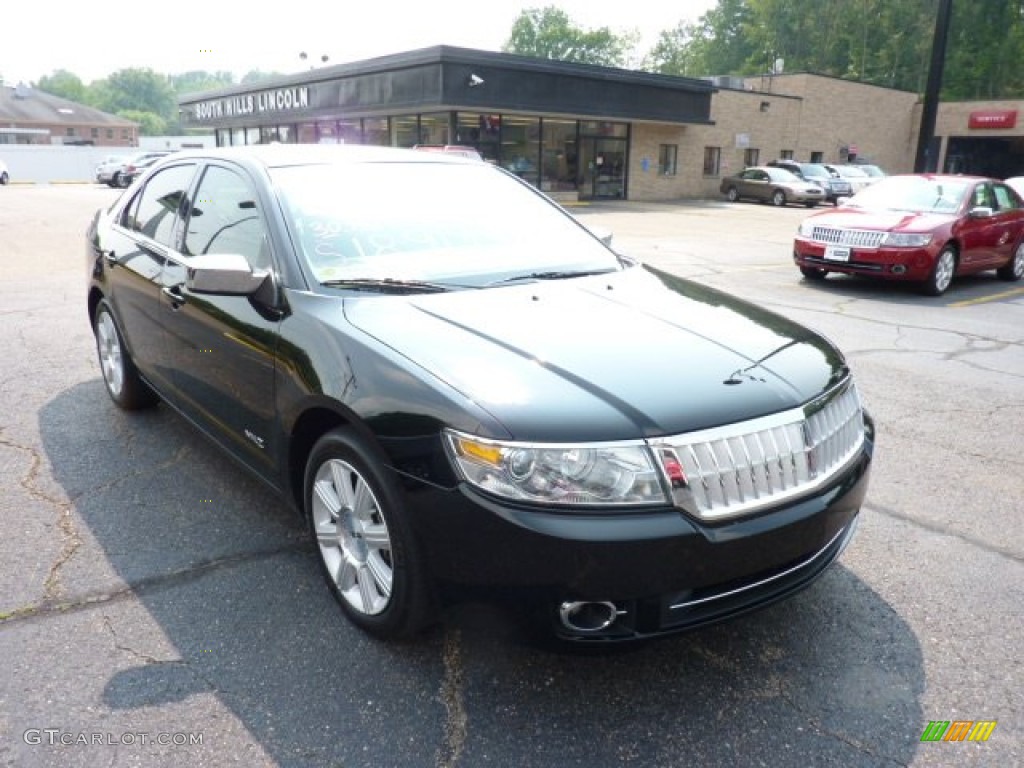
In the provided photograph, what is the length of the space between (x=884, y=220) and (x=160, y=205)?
29.5ft

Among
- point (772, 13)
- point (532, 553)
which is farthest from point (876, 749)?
point (772, 13)

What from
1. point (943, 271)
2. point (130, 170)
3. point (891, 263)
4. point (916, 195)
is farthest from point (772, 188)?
point (130, 170)

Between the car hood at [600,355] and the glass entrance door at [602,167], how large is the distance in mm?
29016

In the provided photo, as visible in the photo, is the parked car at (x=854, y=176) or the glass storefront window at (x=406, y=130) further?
the parked car at (x=854, y=176)

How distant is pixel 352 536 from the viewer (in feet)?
9.20

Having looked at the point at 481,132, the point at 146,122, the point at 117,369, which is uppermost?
the point at 146,122

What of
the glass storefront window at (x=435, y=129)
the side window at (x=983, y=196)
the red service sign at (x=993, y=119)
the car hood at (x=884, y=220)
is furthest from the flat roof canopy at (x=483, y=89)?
the red service sign at (x=993, y=119)

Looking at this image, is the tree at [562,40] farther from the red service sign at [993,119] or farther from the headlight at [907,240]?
the headlight at [907,240]

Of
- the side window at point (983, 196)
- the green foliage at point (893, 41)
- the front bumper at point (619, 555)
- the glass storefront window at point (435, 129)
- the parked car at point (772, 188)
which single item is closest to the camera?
the front bumper at point (619, 555)

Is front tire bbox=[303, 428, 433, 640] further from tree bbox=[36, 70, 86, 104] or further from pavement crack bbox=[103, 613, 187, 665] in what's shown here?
tree bbox=[36, 70, 86, 104]

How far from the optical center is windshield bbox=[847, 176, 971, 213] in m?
10.8

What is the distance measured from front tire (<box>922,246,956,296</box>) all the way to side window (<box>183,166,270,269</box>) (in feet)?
29.8

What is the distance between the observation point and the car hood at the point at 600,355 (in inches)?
91.2

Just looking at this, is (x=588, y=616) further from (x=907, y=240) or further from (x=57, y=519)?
(x=907, y=240)
